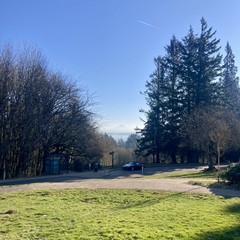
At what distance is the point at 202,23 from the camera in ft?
147

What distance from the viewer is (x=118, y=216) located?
793 centimetres

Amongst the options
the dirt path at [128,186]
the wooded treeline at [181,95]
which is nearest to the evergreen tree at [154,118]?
the wooded treeline at [181,95]

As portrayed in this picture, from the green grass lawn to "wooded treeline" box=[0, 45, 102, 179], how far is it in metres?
14.3

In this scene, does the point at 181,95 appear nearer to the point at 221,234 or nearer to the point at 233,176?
the point at 233,176

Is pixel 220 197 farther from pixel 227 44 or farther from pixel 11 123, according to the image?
pixel 227 44

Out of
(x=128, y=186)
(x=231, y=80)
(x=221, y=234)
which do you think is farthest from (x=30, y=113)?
(x=231, y=80)

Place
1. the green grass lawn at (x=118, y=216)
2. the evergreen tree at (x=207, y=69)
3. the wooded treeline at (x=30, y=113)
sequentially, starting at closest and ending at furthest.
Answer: the green grass lawn at (x=118, y=216), the wooded treeline at (x=30, y=113), the evergreen tree at (x=207, y=69)

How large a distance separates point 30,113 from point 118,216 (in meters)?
20.1

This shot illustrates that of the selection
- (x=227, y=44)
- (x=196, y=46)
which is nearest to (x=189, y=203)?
(x=196, y=46)

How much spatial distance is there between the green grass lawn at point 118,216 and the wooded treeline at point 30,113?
1434 cm

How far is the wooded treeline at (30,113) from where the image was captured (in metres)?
25.5

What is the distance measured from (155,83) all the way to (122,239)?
42239 millimetres

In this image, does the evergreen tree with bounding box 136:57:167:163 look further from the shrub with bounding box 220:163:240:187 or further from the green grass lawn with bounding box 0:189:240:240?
the green grass lawn with bounding box 0:189:240:240

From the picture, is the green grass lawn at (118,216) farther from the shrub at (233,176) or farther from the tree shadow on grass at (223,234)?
the shrub at (233,176)
